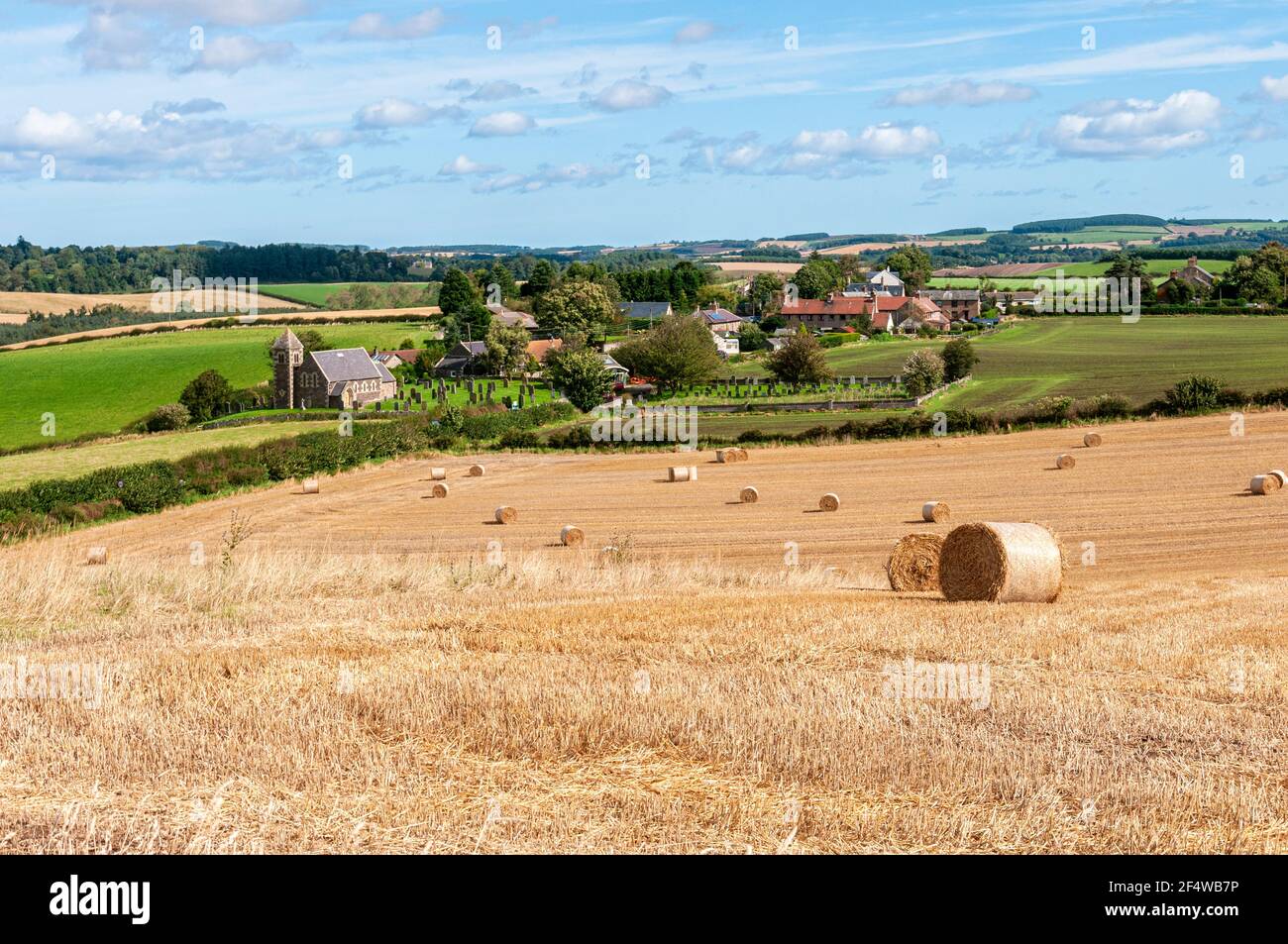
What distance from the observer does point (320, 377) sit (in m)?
95.7

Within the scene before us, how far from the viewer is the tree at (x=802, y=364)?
92500 millimetres

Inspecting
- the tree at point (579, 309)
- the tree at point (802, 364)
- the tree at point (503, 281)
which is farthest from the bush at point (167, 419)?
the tree at point (503, 281)

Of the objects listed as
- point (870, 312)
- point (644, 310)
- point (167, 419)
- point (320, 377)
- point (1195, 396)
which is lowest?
point (167, 419)

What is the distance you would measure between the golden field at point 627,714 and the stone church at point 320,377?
238ft

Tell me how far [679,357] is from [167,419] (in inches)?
1454

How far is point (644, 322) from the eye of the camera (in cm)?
15188

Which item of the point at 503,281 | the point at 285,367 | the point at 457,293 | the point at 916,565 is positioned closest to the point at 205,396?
the point at 285,367

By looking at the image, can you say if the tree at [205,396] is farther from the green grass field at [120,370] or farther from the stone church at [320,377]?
the green grass field at [120,370]

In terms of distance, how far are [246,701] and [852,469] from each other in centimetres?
3737

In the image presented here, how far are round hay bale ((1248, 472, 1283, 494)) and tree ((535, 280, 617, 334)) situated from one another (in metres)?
98.2

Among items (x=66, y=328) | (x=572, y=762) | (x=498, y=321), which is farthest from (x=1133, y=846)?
(x=66, y=328)

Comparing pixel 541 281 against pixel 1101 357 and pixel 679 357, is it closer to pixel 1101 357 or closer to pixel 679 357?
pixel 679 357

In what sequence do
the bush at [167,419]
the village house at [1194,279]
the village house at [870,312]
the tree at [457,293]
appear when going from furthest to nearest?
the village house at [870,312] < the tree at [457,293] < the village house at [1194,279] < the bush at [167,419]

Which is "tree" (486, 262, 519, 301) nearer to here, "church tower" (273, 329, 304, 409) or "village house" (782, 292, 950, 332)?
"village house" (782, 292, 950, 332)
